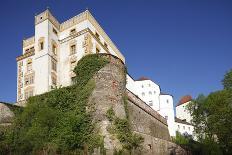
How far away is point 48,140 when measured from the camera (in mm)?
26422

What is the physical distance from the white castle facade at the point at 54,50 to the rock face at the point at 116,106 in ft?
41.2

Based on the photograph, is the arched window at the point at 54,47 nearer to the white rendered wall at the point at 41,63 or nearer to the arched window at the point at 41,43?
the white rendered wall at the point at 41,63

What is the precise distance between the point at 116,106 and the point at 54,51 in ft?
65.6

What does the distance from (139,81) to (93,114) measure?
47064mm

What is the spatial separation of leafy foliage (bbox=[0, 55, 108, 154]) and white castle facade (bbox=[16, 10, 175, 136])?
40.2 ft

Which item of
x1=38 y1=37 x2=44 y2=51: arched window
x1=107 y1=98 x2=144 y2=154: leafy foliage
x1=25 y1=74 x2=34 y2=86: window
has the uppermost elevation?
x1=38 y1=37 x2=44 y2=51: arched window

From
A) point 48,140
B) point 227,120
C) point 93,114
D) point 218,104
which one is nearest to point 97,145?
point 93,114

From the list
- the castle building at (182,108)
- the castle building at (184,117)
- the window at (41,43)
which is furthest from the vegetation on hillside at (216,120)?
the castle building at (182,108)

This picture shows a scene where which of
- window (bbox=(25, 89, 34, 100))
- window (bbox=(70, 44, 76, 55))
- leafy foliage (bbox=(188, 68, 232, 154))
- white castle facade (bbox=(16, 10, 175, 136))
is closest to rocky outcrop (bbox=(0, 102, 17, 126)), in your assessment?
white castle facade (bbox=(16, 10, 175, 136))

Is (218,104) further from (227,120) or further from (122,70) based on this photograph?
(122,70)

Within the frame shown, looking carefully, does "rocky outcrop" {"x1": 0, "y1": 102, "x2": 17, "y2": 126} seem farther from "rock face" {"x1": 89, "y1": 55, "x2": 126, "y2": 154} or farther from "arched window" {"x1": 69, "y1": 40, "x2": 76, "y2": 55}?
"arched window" {"x1": 69, "y1": 40, "x2": 76, "y2": 55}

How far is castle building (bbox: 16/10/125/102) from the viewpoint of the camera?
42438mm

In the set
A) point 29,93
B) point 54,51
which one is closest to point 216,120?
point 54,51

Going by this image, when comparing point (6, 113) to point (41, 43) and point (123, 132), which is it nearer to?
point (123, 132)
